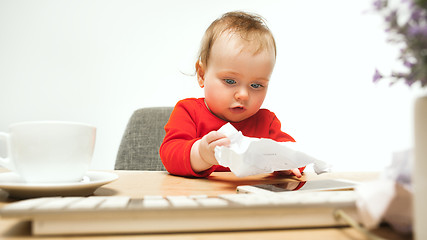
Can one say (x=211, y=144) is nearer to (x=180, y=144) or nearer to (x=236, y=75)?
(x=180, y=144)

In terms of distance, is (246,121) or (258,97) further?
(246,121)

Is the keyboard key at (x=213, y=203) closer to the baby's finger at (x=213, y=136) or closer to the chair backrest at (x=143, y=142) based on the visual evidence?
the baby's finger at (x=213, y=136)

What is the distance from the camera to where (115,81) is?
6.30 ft

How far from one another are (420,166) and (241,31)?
77 cm

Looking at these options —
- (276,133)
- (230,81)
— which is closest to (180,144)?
(230,81)

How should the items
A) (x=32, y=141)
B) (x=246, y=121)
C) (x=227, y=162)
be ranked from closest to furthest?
(x=32, y=141) < (x=227, y=162) < (x=246, y=121)

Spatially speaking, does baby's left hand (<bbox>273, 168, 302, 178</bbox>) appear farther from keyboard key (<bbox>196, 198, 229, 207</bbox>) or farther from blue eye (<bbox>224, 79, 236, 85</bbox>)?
keyboard key (<bbox>196, 198, 229, 207</bbox>)

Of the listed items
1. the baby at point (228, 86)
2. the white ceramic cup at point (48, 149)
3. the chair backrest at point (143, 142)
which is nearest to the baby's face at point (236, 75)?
the baby at point (228, 86)

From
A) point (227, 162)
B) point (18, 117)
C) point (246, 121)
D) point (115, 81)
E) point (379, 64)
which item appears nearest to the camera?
point (227, 162)

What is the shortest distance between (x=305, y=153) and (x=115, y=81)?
5.02ft

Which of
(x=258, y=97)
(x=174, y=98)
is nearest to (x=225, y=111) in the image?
(x=258, y=97)

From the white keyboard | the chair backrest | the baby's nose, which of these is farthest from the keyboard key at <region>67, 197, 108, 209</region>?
the chair backrest

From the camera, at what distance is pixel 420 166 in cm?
21

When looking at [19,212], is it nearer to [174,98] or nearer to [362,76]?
[174,98]
